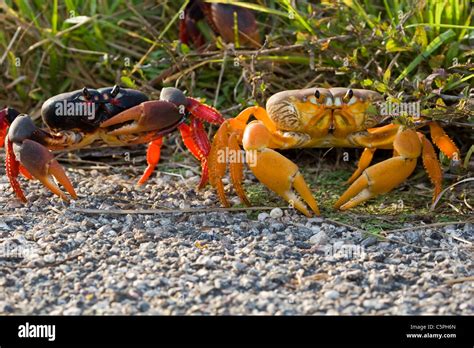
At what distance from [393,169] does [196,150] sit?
115cm

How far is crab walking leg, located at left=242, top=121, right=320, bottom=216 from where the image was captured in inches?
181

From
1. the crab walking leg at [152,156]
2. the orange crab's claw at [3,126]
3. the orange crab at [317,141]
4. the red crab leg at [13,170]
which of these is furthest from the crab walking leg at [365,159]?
the orange crab's claw at [3,126]

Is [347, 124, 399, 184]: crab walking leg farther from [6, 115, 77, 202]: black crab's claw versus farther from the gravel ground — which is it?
[6, 115, 77, 202]: black crab's claw

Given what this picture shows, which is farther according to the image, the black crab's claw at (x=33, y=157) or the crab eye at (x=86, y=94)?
the crab eye at (x=86, y=94)

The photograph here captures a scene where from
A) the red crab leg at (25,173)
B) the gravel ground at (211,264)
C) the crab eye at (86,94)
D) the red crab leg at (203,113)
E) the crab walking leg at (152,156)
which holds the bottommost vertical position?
the gravel ground at (211,264)

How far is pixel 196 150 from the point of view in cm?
526

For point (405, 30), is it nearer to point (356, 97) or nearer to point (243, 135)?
point (356, 97)

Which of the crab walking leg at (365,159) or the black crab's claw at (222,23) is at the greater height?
the black crab's claw at (222,23)

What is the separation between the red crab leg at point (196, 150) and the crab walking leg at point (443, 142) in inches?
46.3

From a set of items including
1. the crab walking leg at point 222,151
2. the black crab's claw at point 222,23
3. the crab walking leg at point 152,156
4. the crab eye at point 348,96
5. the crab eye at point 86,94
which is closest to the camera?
the crab eye at point 348,96

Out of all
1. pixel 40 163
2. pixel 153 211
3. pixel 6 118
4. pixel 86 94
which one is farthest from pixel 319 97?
pixel 6 118

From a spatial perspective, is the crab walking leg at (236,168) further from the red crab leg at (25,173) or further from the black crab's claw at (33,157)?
the red crab leg at (25,173)

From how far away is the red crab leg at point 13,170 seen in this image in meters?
4.98
